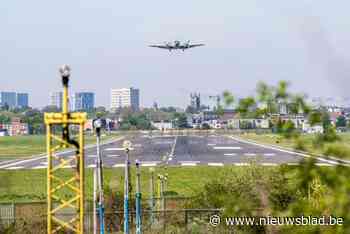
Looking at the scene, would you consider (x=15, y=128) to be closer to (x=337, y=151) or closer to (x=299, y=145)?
(x=299, y=145)

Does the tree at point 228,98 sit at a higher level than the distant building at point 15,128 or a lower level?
higher

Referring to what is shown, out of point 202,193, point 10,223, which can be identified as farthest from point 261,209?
point 202,193

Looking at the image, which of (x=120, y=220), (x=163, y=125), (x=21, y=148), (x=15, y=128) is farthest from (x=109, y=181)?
(x=163, y=125)

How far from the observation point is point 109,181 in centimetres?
3466

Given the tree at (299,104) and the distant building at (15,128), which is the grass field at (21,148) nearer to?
the distant building at (15,128)

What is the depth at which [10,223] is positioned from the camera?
21359 mm

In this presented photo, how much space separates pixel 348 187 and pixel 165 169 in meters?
39.8

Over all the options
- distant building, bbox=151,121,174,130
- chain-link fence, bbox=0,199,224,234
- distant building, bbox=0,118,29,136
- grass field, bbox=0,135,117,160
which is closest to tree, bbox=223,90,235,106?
chain-link fence, bbox=0,199,224,234

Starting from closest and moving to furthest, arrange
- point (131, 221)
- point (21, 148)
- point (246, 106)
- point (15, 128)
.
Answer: point (246, 106) → point (131, 221) → point (21, 148) → point (15, 128)

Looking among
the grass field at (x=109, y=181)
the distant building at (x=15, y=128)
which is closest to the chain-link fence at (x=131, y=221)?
the grass field at (x=109, y=181)

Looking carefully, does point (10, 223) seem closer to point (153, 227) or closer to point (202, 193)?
point (153, 227)

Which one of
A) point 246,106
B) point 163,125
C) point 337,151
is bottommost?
point 163,125

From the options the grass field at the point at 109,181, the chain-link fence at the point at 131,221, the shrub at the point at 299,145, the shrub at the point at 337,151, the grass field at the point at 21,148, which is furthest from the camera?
the grass field at the point at 21,148

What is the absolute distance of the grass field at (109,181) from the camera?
31.0m
